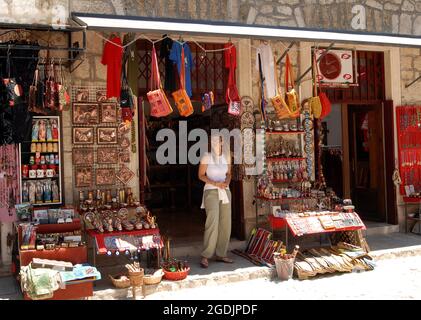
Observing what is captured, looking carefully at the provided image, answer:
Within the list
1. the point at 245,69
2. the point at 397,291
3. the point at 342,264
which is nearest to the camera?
the point at 397,291

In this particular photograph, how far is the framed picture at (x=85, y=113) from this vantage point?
21.3 ft

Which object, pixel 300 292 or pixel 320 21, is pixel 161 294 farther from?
pixel 320 21

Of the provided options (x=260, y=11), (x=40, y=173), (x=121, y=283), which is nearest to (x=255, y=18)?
(x=260, y=11)

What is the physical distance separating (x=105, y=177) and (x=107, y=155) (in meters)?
0.31

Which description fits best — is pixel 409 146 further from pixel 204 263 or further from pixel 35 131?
pixel 35 131

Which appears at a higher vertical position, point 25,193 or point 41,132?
point 41,132

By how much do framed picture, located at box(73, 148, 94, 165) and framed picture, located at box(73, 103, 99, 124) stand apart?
0.38 metres

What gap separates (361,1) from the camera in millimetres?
8211

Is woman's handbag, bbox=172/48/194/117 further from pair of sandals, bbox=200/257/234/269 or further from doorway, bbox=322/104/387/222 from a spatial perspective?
doorway, bbox=322/104/387/222

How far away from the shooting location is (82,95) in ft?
21.4

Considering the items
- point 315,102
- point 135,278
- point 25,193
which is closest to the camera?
point 135,278

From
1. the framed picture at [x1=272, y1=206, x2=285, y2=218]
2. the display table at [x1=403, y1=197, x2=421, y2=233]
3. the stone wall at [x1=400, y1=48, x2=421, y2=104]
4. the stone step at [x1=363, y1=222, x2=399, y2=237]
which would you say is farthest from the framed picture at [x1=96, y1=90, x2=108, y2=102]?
the display table at [x1=403, y1=197, x2=421, y2=233]
